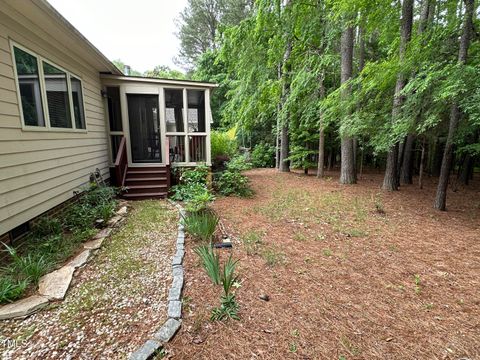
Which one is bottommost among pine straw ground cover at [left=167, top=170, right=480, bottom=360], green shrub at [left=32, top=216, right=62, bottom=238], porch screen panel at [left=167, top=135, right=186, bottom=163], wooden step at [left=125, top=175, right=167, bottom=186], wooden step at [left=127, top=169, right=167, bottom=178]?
pine straw ground cover at [left=167, top=170, right=480, bottom=360]

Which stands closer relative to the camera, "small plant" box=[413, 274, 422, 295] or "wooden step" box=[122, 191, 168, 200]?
"small plant" box=[413, 274, 422, 295]

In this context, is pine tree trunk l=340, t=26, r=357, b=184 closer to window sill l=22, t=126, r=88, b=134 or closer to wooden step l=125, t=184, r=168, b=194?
wooden step l=125, t=184, r=168, b=194

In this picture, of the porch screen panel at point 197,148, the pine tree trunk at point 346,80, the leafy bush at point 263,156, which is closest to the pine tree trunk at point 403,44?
the pine tree trunk at point 346,80

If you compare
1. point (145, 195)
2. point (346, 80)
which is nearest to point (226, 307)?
point (145, 195)

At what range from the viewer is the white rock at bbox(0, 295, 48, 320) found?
6.71ft

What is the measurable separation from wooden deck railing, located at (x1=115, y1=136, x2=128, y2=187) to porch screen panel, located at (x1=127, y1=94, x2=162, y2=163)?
2.42ft

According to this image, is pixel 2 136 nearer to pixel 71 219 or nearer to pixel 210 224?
pixel 71 219

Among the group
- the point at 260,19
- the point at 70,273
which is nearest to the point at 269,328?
the point at 70,273

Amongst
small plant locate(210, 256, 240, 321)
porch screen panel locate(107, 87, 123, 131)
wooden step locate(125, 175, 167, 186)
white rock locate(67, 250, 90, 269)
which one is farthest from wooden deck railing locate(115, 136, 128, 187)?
small plant locate(210, 256, 240, 321)

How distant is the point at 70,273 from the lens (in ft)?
8.80

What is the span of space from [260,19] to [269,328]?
8.09m

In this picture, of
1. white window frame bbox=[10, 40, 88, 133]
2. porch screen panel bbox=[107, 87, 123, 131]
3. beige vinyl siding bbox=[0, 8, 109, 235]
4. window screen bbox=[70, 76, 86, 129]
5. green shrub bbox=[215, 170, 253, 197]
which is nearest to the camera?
beige vinyl siding bbox=[0, 8, 109, 235]

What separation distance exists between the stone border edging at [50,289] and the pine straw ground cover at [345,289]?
127cm

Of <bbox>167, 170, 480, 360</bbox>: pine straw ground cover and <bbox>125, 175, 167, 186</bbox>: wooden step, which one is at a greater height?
<bbox>125, 175, 167, 186</bbox>: wooden step
